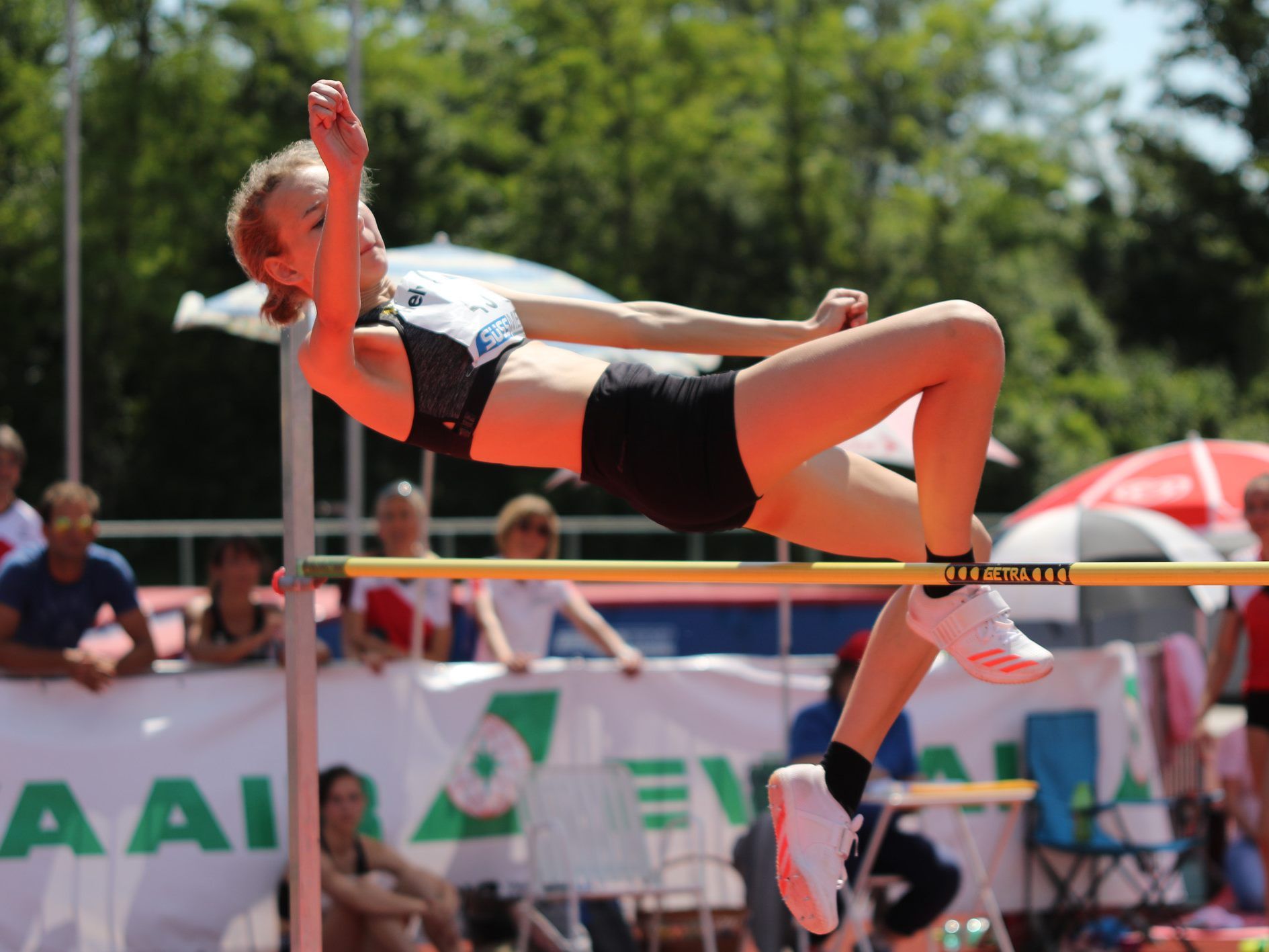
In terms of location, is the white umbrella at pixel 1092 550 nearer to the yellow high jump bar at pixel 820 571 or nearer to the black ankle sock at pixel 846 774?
the black ankle sock at pixel 846 774

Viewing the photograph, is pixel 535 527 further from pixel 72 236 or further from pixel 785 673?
pixel 72 236

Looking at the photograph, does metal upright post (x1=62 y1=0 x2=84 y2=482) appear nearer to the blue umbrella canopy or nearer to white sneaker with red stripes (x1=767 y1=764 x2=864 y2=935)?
the blue umbrella canopy

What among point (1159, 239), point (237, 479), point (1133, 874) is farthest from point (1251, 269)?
point (1133, 874)

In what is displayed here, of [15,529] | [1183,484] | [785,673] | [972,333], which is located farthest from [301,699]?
[1183,484]

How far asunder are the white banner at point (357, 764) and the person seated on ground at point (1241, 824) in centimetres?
67

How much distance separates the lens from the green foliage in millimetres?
21234

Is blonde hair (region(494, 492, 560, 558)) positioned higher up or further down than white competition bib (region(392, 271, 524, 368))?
further down

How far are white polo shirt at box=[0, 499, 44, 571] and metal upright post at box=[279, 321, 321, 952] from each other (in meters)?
3.56

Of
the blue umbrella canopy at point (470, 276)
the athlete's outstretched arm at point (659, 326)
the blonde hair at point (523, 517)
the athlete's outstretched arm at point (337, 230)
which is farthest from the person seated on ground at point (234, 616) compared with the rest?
the athlete's outstretched arm at point (337, 230)

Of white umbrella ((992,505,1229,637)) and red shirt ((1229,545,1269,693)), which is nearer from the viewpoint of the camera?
red shirt ((1229,545,1269,693))

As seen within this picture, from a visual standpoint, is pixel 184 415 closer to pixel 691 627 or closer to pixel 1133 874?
pixel 691 627

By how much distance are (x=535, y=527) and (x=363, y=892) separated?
1.73 m

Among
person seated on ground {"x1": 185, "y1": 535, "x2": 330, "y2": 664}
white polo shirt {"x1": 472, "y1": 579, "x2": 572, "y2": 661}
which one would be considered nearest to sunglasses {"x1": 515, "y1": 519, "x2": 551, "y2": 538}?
white polo shirt {"x1": 472, "y1": 579, "x2": 572, "y2": 661}

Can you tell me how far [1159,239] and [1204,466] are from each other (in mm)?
23668
